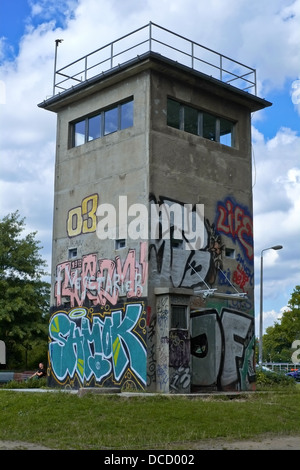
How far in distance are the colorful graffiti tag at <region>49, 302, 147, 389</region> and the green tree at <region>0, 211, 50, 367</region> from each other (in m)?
15.3

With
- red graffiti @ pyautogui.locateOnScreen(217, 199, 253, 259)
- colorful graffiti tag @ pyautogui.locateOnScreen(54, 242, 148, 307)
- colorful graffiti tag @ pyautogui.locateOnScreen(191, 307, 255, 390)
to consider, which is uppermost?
red graffiti @ pyautogui.locateOnScreen(217, 199, 253, 259)

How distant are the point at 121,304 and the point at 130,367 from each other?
238 cm

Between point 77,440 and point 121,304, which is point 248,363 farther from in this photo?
point 77,440

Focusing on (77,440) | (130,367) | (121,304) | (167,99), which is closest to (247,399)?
(130,367)

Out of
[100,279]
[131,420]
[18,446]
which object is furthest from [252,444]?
[100,279]

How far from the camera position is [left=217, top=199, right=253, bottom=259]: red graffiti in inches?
1031

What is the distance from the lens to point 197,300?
24266 mm

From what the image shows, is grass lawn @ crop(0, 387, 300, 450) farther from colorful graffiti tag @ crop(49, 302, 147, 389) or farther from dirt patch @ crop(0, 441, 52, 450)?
colorful graffiti tag @ crop(49, 302, 147, 389)

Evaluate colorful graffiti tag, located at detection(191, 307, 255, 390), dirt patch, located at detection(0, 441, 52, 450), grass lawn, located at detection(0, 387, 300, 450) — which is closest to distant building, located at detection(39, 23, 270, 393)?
colorful graffiti tag, located at detection(191, 307, 255, 390)

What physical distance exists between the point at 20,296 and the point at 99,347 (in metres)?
19.6

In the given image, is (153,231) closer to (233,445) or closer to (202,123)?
(202,123)

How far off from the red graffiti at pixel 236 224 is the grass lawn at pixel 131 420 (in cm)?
917

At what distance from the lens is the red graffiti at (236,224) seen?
26188 millimetres

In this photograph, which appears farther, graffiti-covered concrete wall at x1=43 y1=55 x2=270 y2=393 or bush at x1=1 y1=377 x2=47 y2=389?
bush at x1=1 y1=377 x2=47 y2=389
